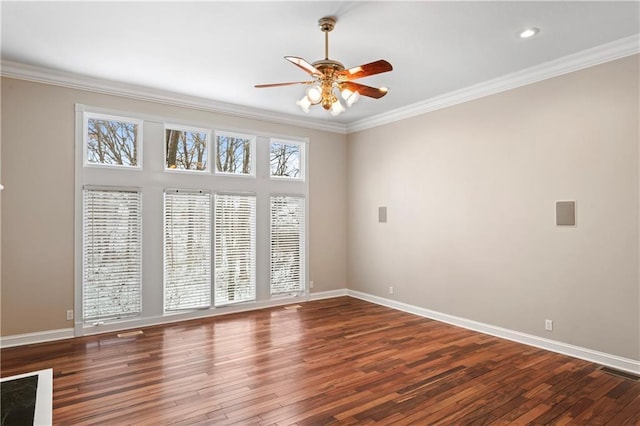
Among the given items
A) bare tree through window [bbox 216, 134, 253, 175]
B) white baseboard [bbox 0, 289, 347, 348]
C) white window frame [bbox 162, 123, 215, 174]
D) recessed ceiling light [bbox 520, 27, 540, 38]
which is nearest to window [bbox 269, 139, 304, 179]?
bare tree through window [bbox 216, 134, 253, 175]

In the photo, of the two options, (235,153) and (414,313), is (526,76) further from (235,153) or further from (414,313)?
(235,153)

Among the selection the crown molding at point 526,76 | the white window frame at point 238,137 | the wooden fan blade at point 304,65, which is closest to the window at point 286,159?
the white window frame at point 238,137

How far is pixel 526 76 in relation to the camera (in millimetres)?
4445

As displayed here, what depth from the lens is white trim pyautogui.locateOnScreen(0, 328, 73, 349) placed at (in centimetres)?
429

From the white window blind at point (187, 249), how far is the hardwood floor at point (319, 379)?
0.54 metres

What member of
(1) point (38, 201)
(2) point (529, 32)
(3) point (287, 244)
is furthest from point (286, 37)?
(3) point (287, 244)

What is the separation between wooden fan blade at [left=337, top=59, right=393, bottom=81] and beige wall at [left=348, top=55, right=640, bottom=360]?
2.35 m

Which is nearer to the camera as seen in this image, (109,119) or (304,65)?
(304,65)

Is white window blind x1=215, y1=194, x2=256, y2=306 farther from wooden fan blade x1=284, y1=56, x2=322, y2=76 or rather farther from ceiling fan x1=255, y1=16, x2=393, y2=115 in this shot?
wooden fan blade x1=284, y1=56, x2=322, y2=76

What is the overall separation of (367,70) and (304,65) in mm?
498

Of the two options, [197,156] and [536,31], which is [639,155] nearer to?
[536,31]

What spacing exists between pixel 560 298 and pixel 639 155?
160 cm

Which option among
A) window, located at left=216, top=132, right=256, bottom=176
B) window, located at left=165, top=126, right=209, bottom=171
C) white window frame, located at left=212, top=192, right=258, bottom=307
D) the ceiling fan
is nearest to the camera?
the ceiling fan

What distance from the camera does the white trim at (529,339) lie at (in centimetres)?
374
